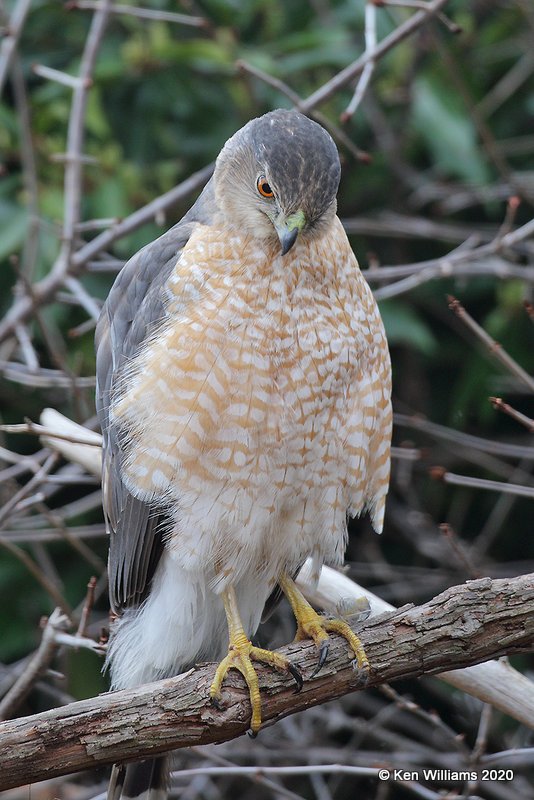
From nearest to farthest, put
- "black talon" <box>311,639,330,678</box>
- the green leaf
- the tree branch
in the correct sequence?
the tree branch < "black talon" <box>311,639,330,678</box> < the green leaf

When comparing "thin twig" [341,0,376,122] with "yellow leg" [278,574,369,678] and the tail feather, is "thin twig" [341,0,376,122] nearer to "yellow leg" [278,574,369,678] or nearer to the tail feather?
"yellow leg" [278,574,369,678]

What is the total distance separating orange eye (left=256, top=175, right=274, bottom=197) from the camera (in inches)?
116

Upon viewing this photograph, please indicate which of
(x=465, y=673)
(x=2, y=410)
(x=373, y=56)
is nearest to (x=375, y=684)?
(x=465, y=673)


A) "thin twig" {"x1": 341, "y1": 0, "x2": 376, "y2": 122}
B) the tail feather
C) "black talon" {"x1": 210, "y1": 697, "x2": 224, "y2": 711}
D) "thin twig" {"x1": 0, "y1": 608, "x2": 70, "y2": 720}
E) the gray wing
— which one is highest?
"thin twig" {"x1": 341, "y1": 0, "x2": 376, "y2": 122}

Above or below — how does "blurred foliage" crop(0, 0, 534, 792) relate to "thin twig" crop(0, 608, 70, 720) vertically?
above

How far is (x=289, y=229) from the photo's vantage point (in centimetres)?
288

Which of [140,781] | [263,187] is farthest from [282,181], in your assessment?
[140,781]

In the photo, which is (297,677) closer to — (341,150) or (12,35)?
(12,35)

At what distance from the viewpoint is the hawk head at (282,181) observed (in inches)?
114

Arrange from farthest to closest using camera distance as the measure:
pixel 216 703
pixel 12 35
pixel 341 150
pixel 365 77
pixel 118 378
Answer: pixel 341 150 < pixel 12 35 < pixel 365 77 < pixel 118 378 < pixel 216 703

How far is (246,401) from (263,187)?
0.64 metres

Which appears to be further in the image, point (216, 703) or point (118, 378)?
point (118, 378)

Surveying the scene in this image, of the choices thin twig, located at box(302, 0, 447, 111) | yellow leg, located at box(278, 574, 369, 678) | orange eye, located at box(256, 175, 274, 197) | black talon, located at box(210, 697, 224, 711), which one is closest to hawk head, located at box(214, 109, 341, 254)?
orange eye, located at box(256, 175, 274, 197)

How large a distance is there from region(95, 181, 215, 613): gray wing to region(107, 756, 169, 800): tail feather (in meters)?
0.50
